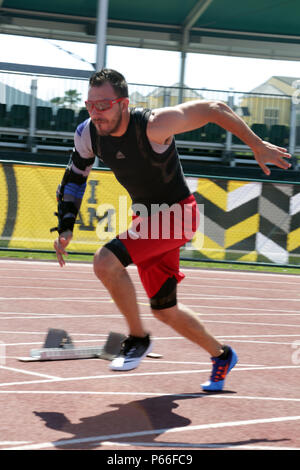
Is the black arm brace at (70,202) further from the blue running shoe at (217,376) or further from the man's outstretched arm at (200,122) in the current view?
the blue running shoe at (217,376)

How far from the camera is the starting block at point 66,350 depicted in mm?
5164

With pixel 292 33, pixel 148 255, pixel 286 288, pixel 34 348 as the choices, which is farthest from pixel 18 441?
pixel 292 33

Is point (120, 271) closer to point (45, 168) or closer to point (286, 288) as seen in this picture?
point (286, 288)

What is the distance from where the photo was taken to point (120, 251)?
4.33m

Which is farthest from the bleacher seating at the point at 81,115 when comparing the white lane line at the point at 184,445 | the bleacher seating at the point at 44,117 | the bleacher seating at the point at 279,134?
the white lane line at the point at 184,445

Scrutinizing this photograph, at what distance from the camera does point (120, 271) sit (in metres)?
4.30

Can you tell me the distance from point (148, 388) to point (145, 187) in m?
1.36

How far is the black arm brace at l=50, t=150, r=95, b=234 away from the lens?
4695 millimetres

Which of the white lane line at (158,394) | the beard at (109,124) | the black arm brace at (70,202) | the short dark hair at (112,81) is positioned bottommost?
the white lane line at (158,394)

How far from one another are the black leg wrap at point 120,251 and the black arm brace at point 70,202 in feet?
1.60

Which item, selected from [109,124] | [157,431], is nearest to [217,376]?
[157,431]

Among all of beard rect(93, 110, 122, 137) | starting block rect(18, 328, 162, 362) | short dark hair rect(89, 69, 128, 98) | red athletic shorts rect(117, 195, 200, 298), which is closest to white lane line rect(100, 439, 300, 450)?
red athletic shorts rect(117, 195, 200, 298)

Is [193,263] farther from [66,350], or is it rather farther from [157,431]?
[157,431]

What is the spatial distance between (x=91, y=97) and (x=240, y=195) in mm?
8843
